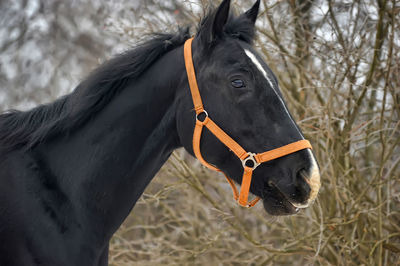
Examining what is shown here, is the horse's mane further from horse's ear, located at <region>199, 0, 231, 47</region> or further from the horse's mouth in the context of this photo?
the horse's mouth

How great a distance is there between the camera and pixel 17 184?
209cm

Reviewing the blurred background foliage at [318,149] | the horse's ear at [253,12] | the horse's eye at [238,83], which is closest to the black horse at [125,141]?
the horse's eye at [238,83]

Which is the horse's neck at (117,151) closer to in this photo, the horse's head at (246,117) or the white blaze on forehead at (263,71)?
the horse's head at (246,117)

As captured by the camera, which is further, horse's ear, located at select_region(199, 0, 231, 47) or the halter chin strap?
horse's ear, located at select_region(199, 0, 231, 47)

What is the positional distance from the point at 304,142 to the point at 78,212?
1142 mm

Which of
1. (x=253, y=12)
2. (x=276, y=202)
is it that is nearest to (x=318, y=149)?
(x=253, y=12)

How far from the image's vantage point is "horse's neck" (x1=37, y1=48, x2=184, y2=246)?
2.17m

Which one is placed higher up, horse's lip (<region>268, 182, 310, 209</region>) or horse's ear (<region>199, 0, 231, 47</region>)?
horse's ear (<region>199, 0, 231, 47</region>)

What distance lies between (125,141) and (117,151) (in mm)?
64

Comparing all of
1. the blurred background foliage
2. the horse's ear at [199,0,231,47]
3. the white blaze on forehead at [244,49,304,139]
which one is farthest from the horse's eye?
the blurred background foliage

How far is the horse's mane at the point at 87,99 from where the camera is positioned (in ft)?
7.30

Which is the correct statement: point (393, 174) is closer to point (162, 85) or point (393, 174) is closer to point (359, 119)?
point (359, 119)

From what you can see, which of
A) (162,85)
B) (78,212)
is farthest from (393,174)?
(78,212)

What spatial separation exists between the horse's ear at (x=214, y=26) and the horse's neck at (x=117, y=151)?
0.60 feet
